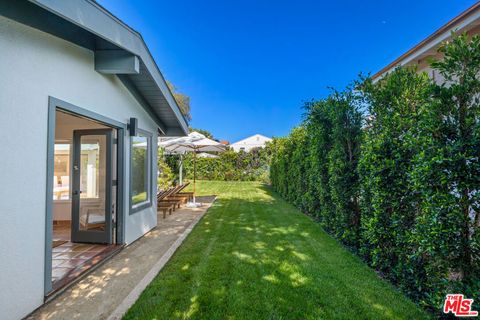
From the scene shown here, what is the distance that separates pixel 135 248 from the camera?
5551 millimetres

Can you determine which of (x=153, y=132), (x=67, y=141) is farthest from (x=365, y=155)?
(x=67, y=141)

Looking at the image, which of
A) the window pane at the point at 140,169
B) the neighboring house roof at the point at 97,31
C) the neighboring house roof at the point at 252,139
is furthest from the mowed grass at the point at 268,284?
the neighboring house roof at the point at 252,139

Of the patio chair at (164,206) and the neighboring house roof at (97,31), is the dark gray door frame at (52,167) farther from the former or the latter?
the patio chair at (164,206)

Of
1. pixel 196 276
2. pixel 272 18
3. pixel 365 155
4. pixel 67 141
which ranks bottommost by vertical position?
pixel 196 276

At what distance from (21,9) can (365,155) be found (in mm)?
5220

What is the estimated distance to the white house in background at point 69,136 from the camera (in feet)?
9.33

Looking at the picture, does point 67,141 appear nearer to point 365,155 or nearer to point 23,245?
point 23,245

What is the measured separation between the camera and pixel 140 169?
6.66 m

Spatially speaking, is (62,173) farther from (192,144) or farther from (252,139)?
(252,139)

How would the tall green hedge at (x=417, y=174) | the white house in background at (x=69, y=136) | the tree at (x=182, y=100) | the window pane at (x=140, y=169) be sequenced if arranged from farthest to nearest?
the tree at (x=182, y=100), the window pane at (x=140, y=169), the white house in background at (x=69, y=136), the tall green hedge at (x=417, y=174)

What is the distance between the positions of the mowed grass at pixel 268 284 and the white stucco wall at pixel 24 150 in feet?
4.31

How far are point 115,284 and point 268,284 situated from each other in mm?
2372

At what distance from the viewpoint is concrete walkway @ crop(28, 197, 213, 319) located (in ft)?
10.2

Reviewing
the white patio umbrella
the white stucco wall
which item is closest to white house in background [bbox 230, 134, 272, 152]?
the white patio umbrella
